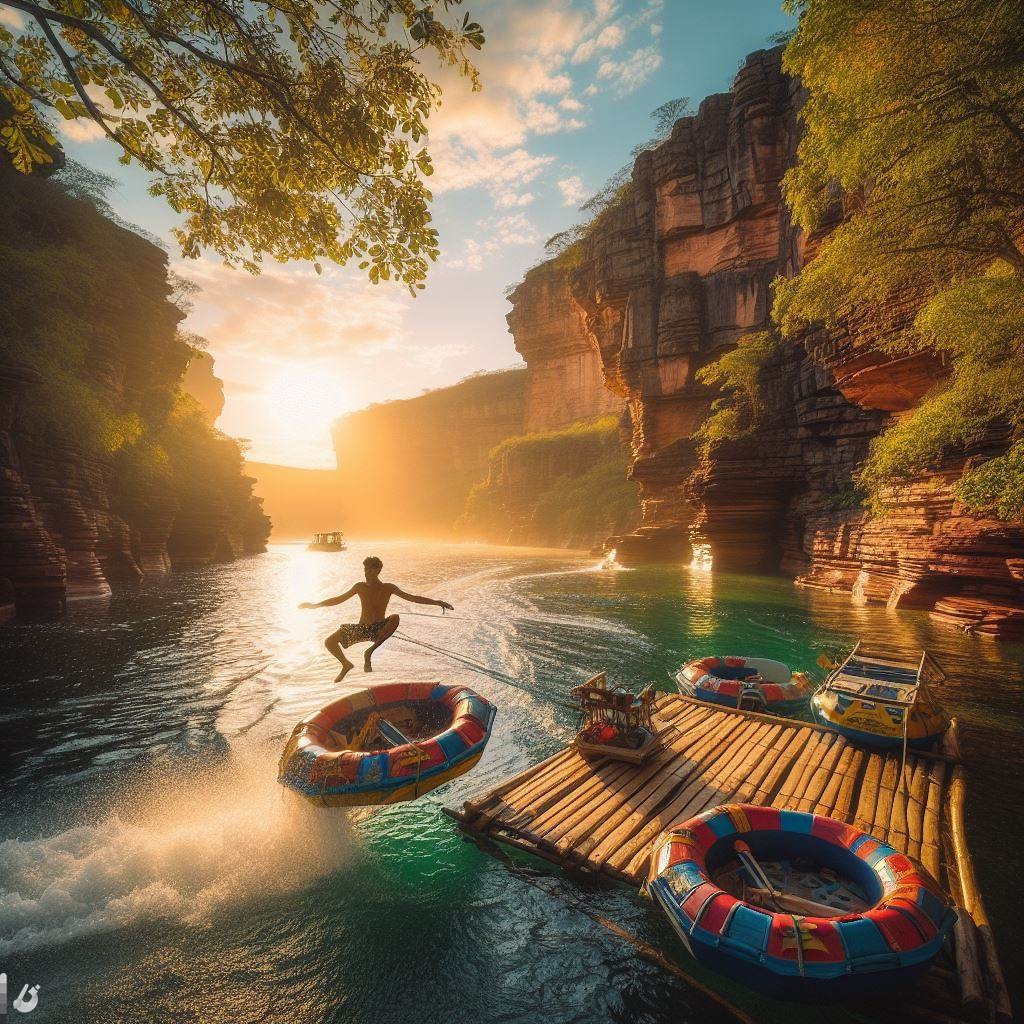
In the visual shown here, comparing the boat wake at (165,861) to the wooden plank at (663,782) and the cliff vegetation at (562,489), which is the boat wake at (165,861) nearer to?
the wooden plank at (663,782)

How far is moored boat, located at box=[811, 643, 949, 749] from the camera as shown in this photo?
263 inches

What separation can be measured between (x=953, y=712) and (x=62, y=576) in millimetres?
25928

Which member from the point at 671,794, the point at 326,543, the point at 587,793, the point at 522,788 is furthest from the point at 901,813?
the point at 326,543

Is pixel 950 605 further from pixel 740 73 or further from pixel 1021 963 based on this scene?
pixel 740 73

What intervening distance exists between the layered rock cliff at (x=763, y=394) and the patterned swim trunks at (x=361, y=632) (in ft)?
54.8

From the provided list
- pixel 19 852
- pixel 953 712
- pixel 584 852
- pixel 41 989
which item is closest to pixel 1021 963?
pixel 584 852

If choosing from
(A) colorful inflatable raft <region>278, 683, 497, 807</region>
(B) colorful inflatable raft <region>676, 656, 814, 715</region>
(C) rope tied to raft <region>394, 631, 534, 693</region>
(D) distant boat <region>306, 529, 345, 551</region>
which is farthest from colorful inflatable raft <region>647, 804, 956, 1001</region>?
(D) distant boat <region>306, 529, 345, 551</region>

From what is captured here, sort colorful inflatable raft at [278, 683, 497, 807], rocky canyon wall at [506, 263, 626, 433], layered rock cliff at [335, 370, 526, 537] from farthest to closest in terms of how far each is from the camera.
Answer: layered rock cliff at [335, 370, 526, 537], rocky canyon wall at [506, 263, 626, 433], colorful inflatable raft at [278, 683, 497, 807]

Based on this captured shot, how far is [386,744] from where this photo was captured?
291 inches

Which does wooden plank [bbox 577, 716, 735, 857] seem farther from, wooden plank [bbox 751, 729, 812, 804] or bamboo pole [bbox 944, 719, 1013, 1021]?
bamboo pole [bbox 944, 719, 1013, 1021]

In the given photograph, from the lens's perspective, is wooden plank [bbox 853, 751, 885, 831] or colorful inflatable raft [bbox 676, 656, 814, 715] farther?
colorful inflatable raft [bbox 676, 656, 814, 715]

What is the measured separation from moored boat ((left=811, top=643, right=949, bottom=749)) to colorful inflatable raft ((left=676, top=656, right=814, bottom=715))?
3.62 feet

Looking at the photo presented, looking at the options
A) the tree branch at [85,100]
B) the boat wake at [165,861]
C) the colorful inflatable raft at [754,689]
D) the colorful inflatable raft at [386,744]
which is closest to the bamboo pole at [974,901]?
the colorful inflatable raft at [754,689]

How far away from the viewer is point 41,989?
4.00 metres
